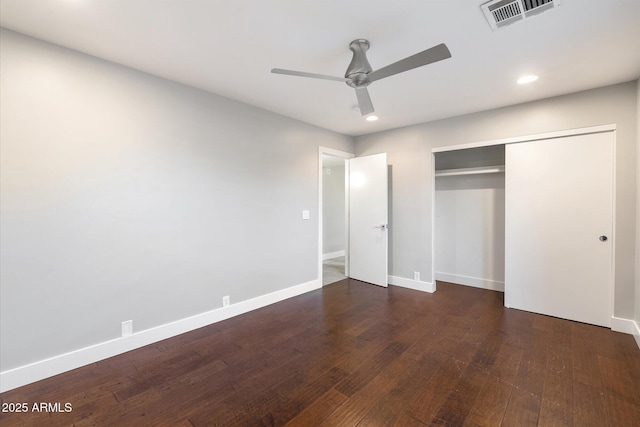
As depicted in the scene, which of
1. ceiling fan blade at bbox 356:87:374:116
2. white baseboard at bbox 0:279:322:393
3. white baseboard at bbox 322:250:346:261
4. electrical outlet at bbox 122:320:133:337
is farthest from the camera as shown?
white baseboard at bbox 322:250:346:261

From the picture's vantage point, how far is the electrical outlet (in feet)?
7.85

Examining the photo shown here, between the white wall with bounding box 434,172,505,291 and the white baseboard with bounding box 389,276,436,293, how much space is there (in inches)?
28.7

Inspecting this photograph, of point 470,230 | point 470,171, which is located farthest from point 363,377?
point 470,171

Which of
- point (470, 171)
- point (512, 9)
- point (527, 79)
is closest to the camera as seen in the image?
point (512, 9)

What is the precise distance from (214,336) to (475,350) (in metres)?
2.47

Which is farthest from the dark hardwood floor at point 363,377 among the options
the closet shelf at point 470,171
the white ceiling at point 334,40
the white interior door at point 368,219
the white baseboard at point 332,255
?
the white baseboard at point 332,255

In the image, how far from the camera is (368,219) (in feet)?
14.7

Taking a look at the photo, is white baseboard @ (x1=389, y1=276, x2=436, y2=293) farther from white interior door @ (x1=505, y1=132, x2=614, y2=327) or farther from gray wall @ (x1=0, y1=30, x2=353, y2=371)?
gray wall @ (x1=0, y1=30, x2=353, y2=371)

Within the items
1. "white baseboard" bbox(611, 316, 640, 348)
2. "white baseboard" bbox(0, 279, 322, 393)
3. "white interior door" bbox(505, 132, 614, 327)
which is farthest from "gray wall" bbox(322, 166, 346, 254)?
"white baseboard" bbox(611, 316, 640, 348)

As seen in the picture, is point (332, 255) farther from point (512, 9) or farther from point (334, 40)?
point (512, 9)

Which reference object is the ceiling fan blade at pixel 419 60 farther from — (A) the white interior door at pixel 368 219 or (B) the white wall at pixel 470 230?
(B) the white wall at pixel 470 230

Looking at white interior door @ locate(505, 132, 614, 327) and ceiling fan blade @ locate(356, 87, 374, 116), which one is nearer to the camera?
ceiling fan blade @ locate(356, 87, 374, 116)

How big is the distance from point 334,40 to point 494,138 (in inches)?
102

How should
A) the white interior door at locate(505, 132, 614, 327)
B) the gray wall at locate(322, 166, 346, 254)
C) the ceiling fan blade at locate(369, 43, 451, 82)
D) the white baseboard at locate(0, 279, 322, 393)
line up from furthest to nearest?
the gray wall at locate(322, 166, 346, 254), the white interior door at locate(505, 132, 614, 327), the white baseboard at locate(0, 279, 322, 393), the ceiling fan blade at locate(369, 43, 451, 82)
